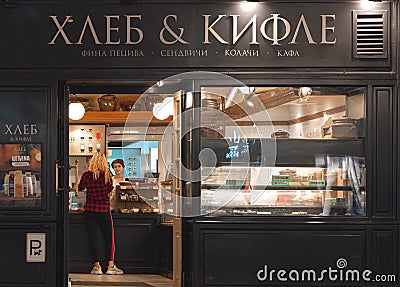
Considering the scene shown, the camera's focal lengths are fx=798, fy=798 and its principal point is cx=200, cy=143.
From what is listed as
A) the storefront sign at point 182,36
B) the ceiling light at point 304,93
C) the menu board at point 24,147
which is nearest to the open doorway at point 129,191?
the storefront sign at point 182,36

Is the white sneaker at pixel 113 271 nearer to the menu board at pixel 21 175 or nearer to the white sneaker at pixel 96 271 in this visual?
the white sneaker at pixel 96 271

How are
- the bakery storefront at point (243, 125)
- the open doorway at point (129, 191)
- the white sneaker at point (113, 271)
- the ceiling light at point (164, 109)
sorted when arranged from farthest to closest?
1. the white sneaker at point (113, 271)
2. the open doorway at point (129, 191)
3. the ceiling light at point (164, 109)
4. the bakery storefront at point (243, 125)

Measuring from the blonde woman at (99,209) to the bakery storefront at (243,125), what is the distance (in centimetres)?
356

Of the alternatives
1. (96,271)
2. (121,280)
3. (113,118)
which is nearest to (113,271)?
(96,271)

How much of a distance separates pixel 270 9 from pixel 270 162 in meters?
1.58

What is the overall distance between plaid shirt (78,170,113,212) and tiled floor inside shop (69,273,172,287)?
1014 millimetres

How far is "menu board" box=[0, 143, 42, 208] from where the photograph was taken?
823 centimetres

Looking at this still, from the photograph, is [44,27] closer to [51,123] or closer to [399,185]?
[51,123]

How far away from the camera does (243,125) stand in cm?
835

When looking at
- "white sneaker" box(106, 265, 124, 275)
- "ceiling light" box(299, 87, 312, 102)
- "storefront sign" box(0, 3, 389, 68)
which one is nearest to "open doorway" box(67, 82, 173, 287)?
"white sneaker" box(106, 265, 124, 275)

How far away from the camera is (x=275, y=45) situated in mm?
8195

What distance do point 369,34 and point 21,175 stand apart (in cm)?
387

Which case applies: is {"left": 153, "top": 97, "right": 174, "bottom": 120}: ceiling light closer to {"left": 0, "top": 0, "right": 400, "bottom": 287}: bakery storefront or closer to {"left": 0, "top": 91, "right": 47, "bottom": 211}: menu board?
{"left": 0, "top": 0, "right": 400, "bottom": 287}: bakery storefront

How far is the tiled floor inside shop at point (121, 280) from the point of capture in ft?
36.2
